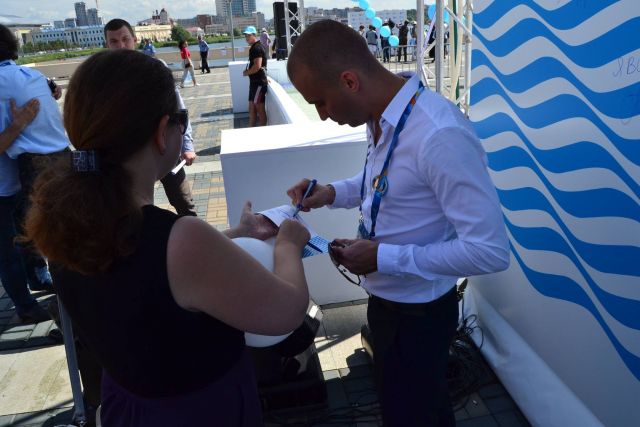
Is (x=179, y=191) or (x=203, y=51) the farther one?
(x=203, y=51)

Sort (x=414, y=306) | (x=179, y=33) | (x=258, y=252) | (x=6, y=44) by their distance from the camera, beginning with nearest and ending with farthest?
(x=258, y=252) → (x=414, y=306) → (x=6, y=44) → (x=179, y=33)

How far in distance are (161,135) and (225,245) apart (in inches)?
11.5

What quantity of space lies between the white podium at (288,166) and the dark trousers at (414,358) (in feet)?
5.80

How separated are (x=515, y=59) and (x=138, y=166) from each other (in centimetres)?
203

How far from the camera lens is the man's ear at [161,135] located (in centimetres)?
113

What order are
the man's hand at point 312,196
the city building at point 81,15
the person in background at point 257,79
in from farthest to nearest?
the city building at point 81,15
the person in background at point 257,79
the man's hand at point 312,196

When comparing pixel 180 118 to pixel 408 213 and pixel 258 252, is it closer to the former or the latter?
pixel 258 252

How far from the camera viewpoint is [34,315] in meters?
3.89

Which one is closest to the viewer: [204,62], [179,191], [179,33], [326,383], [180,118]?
[180,118]

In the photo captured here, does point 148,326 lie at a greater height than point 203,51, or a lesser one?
lesser

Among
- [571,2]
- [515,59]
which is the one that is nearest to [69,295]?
[571,2]

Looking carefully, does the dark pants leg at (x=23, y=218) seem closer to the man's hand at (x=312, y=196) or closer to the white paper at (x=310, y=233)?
the man's hand at (x=312, y=196)

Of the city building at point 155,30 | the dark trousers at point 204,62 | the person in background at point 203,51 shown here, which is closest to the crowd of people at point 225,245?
the person in background at point 203,51

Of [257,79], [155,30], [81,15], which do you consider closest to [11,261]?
[257,79]
